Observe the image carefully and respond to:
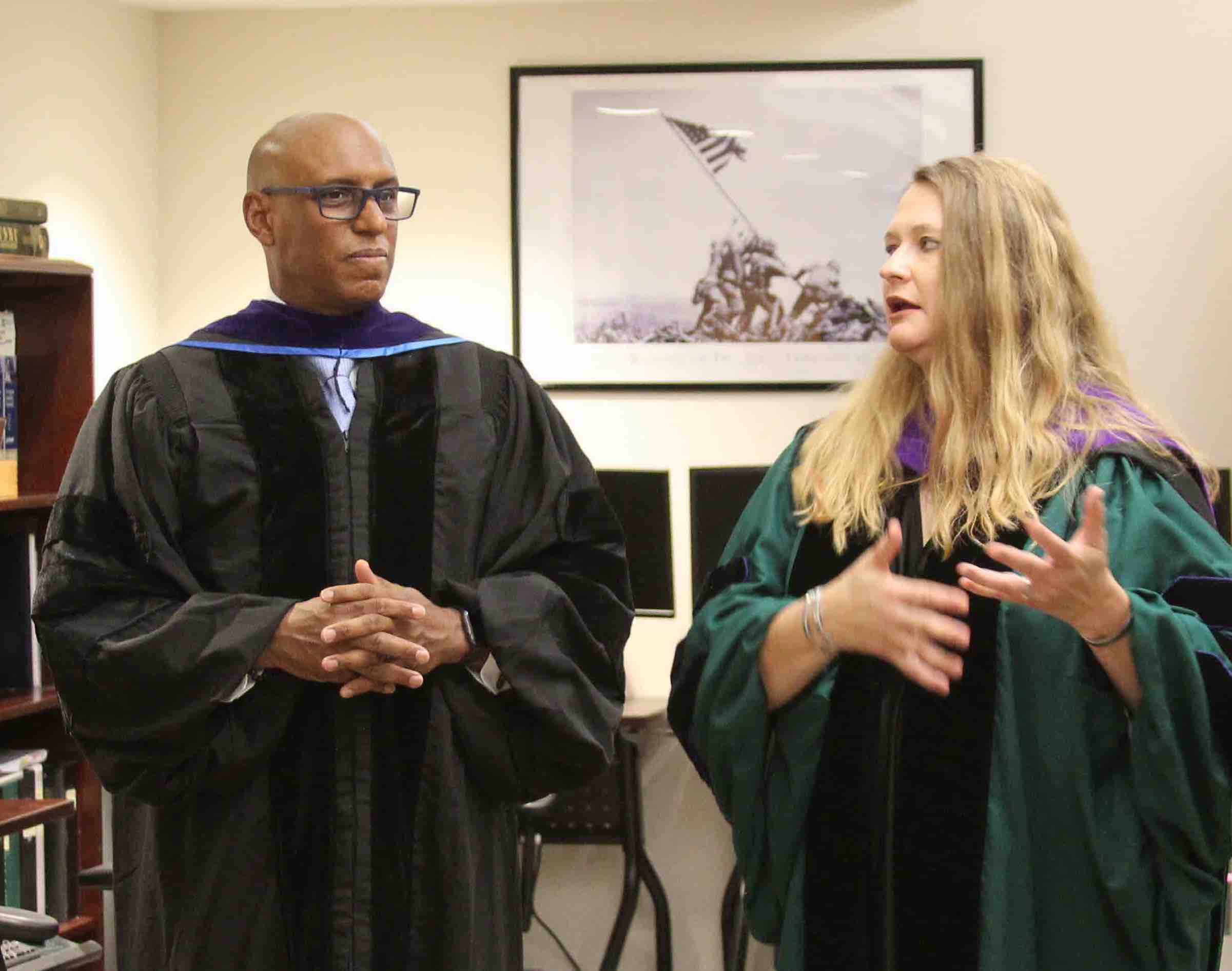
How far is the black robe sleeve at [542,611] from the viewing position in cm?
188

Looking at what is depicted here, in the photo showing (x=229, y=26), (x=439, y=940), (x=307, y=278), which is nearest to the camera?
(x=439, y=940)

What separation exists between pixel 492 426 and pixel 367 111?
2.15m

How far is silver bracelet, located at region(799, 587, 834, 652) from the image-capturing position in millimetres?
1563

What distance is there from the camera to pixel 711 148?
3768 millimetres

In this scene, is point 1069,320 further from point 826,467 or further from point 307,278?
point 307,278

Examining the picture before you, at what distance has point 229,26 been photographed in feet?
12.9

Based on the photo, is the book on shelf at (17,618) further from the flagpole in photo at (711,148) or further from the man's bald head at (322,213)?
the flagpole in photo at (711,148)

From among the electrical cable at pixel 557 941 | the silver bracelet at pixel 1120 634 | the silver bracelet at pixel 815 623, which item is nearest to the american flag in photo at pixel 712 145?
the electrical cable at pixel 557 941

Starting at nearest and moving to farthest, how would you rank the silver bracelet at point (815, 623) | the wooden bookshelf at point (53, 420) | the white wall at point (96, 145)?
the silver bracelet at point (815, 623)
the wooden bookshelf at point (53, 420)
the white wall at point (96, 145)

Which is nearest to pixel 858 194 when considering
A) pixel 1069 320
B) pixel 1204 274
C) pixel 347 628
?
pixel 1204 274

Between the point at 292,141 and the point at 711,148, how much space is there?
6.42 feet

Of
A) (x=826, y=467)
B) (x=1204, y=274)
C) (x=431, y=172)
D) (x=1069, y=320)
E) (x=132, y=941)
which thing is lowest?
(x=132, y=941)

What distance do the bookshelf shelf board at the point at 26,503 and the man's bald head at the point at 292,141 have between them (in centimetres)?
119

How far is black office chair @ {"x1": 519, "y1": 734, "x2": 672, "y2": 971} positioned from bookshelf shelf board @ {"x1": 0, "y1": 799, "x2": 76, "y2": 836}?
1240mm
